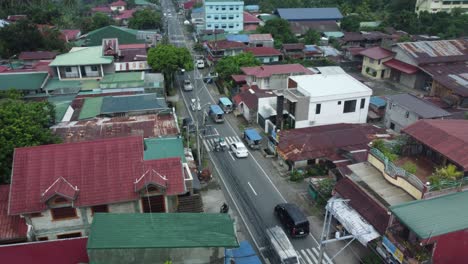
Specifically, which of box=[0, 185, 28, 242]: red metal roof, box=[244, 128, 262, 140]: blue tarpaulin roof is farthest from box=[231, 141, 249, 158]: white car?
box=[0, 185, 28, 242]: red metal roof

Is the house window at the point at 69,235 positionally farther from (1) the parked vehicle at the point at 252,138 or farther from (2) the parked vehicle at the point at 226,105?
(2) the parked vehicle at the point at 226,105

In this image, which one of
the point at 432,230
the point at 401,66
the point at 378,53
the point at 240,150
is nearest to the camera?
the point at 432,230

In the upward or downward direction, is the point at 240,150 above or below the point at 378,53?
below

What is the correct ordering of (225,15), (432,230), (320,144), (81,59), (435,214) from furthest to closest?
1. (225,15)
2. (81,59)
3. (320,144)
4. (435,214)
5. (432,230)

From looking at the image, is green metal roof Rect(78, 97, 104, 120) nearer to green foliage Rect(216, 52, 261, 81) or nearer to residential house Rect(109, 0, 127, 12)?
green foliage Rect(216, 52, 261, 81)

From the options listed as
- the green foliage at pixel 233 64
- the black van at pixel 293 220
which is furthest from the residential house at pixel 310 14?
the black van at pixel 293 220

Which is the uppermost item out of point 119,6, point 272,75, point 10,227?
point 119,6

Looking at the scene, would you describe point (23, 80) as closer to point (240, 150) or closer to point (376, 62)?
point (240, 150)

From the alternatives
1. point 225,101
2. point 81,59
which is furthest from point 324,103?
point 81,59
